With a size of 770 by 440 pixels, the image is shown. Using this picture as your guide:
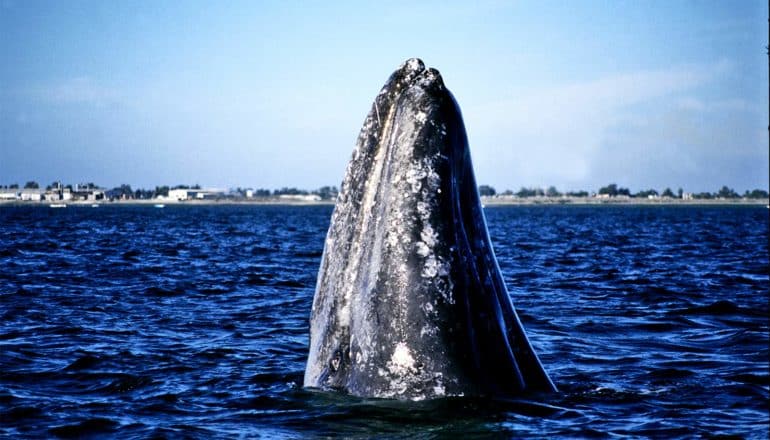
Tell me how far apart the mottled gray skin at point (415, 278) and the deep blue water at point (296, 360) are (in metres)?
0.18

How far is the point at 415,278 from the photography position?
5.47 metres

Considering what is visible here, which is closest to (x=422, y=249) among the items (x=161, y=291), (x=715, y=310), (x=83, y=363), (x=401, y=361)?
(x=401, y=361)

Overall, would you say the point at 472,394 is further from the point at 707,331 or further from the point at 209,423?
the point at 707,331

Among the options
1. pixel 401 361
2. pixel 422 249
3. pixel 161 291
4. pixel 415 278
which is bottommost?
pixel 161 291

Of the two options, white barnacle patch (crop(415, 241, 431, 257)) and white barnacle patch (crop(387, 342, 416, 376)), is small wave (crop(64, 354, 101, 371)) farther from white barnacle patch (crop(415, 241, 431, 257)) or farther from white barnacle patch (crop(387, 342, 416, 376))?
white barnacle patch (crop(415, 241, 431, 257))

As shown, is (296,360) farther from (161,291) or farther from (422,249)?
(161,291)

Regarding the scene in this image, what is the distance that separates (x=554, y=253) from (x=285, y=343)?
1724cm

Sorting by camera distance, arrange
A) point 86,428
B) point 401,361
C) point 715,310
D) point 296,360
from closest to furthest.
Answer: point 401,361 → point 86,428 → point 296,360 → point 715,310

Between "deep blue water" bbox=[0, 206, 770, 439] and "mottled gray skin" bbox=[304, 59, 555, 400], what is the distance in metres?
0.18

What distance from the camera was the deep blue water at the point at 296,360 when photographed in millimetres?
5711

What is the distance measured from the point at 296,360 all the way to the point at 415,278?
3.32 metres

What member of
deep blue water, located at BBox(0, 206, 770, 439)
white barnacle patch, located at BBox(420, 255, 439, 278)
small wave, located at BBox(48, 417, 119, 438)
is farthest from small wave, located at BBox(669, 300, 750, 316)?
small wave, located at BBox(48, 417, 119, 438)

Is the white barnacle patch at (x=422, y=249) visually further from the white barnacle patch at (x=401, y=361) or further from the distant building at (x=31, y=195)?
the distant building at (x=31, y=195)

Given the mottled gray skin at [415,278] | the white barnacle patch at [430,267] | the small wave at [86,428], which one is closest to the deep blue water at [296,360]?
the small wave at [86,428]
